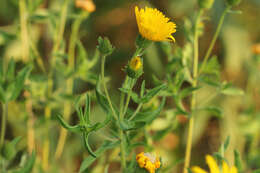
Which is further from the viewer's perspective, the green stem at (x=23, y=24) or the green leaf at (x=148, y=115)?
the green stem at (x=23, y=24)

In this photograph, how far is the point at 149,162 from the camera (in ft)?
2.05

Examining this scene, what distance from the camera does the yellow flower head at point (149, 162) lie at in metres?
0.62

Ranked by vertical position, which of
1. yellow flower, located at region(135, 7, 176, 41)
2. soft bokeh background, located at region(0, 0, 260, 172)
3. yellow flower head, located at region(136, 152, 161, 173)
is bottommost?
soft bokeh background, located at region(0, 0, 260, 172)

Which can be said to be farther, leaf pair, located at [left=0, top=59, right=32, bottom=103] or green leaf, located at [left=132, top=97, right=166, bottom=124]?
leaf pair, located at [left=0, top=59, right=32, bottom=103]

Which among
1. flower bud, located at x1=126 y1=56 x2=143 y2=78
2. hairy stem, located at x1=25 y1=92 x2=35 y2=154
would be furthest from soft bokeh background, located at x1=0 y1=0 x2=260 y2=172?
flower bud, located at x1=126 y1=56 x2=143 y2=78

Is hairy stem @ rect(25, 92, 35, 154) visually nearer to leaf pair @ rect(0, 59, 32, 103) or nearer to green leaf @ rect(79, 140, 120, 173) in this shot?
leaf pair @ rect(0, 59, 32, 103)

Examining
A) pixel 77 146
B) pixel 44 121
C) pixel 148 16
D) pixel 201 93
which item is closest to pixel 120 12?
pixel 201 93

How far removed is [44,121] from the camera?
98 centimetres

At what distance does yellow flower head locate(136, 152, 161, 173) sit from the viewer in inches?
24.5

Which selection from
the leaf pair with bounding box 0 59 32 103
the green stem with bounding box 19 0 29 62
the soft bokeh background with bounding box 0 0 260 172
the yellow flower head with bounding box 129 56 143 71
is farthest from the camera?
the soft bokeh background with bounding box 0 0 260 172

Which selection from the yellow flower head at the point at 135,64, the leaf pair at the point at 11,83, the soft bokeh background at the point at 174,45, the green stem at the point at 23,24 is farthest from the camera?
the soft bokeh background at the point at 174,45

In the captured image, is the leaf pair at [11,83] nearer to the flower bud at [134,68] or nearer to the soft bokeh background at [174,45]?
the flower bud at [134,68]

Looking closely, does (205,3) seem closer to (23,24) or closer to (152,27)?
(152,27)

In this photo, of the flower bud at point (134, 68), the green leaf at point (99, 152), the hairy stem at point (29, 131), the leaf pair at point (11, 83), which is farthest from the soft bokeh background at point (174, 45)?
the flower bud at point (134, 68)
